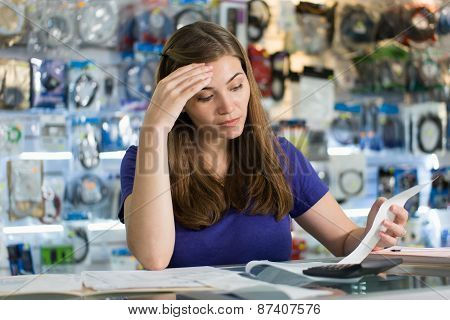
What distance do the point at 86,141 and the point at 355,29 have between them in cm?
157

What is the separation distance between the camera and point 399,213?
1350 millimetres

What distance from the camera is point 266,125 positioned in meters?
1.64

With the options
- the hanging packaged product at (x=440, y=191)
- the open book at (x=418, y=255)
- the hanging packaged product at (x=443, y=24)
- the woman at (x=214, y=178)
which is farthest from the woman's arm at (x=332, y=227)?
the hanging packaged product at (x=443, y=24)

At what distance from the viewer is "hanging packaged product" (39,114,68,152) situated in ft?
10.2

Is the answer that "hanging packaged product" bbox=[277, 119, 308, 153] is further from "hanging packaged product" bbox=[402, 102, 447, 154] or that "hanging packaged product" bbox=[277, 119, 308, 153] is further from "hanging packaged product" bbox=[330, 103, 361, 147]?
"hanging packaged product" bbox=[402, 102, 447, 154]

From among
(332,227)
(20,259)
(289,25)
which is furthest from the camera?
(289,25)

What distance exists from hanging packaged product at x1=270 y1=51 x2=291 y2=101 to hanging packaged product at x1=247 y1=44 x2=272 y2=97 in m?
0.02

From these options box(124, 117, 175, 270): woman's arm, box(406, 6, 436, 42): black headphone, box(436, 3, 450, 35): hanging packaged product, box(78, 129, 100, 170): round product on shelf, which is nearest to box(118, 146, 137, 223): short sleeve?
box(124, 117, 175, 270): woman's arm

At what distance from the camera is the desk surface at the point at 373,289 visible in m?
0.92

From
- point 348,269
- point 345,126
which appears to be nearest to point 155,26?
point 345,126

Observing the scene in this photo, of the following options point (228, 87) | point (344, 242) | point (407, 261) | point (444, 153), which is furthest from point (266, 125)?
point (444, 153)

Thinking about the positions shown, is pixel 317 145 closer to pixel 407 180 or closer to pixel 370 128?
pixel 370 128

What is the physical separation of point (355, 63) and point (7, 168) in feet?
6.13

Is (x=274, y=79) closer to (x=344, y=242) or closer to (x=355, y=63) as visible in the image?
(x=355, y=63)
